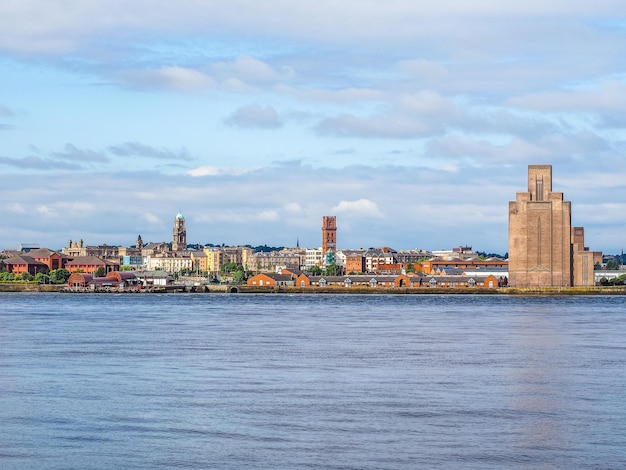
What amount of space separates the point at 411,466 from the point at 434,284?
14025 centimetres

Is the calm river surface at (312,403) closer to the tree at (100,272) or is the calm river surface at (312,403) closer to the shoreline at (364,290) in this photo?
the shoreline at (364,290)

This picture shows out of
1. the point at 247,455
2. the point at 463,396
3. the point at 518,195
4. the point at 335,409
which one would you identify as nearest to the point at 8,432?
the point at 247,455

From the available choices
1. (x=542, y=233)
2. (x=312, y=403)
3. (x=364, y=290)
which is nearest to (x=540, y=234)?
(x=542, y=233)

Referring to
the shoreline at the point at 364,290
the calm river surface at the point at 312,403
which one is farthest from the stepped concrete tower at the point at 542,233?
the calm river surface at the point at 312,403

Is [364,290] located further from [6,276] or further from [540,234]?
[6,276]

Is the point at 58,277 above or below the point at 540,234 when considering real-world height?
below

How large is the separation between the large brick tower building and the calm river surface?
101 meters

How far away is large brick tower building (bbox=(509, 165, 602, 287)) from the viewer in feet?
479

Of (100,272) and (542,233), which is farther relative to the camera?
(100,272)

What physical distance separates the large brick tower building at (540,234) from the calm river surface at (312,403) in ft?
333

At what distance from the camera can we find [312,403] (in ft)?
82.5

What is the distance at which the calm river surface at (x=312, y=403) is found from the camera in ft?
64.3

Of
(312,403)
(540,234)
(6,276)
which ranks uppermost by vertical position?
(540,234)

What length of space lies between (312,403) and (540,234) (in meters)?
125
